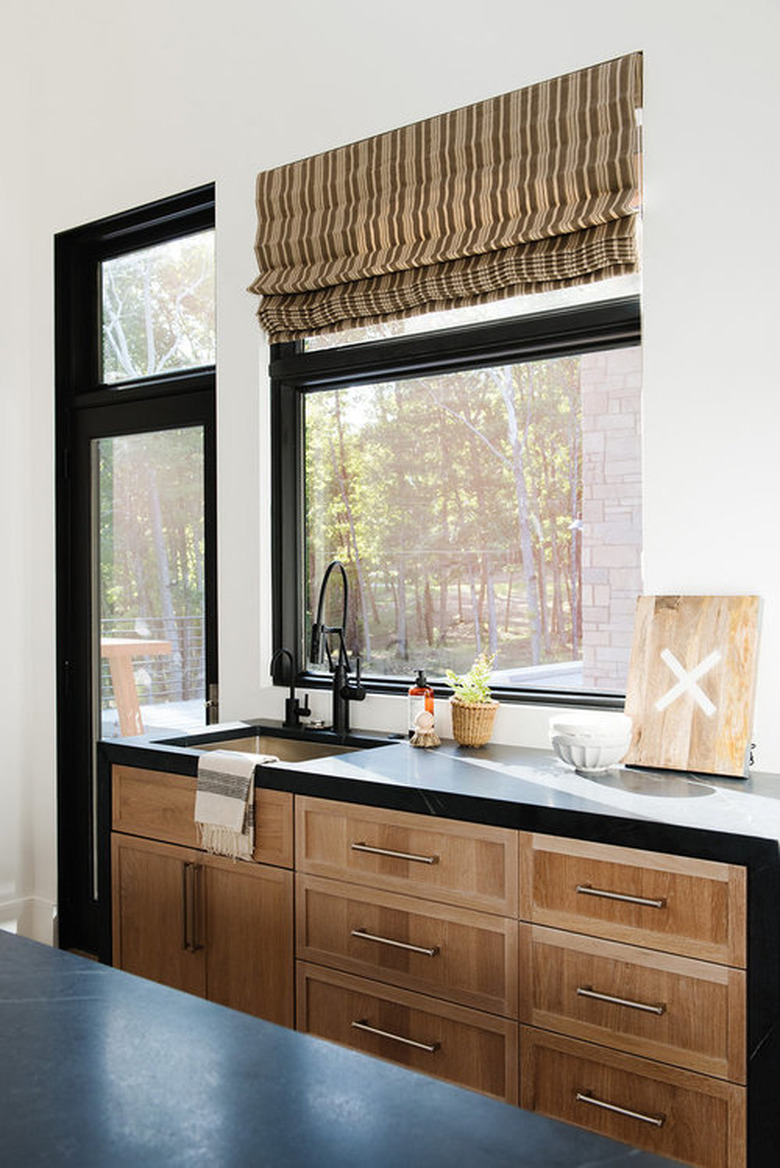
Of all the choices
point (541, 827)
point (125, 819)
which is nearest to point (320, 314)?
point (125, 819)

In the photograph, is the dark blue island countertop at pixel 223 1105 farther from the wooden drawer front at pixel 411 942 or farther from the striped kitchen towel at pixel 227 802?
the striped kitchen towel at pixel 227 802

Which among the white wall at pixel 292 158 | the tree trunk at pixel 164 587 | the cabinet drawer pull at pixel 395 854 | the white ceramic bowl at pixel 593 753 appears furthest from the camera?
the tree trunk at pixel 164 587

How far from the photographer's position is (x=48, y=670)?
4.04 meters

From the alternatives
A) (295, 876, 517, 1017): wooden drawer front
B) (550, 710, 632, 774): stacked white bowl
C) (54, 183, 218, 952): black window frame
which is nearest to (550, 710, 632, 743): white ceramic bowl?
(550, 710, 632, 774): stacked white bowl

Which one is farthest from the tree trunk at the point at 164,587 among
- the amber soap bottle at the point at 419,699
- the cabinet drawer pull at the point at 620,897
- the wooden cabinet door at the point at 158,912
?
the cabinet drawer pull at the point at 620,897

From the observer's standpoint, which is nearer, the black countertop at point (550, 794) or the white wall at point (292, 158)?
the black countertop at point (550, 794)

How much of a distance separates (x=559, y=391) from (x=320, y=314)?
2.69ft

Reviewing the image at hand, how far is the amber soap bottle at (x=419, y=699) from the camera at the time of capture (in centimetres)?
277

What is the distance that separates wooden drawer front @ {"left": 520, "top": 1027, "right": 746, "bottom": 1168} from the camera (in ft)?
5.74

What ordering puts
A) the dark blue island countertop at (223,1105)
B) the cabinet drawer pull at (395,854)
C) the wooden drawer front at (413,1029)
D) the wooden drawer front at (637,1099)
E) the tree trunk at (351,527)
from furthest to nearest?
the tree trunk at (351,527), the cabinet drawer pull at (395,854), the wooden drawer front at (413,1029), the wooden drawer front at (637,1099), the dark blue island countertop at (223,1105)

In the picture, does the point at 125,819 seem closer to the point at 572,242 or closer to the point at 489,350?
the point at 489,350

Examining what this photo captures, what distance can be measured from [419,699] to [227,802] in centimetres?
60

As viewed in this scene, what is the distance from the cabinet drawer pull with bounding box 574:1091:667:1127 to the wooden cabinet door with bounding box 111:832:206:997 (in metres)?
1.07

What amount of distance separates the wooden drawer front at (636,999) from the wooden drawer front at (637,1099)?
0.03m
